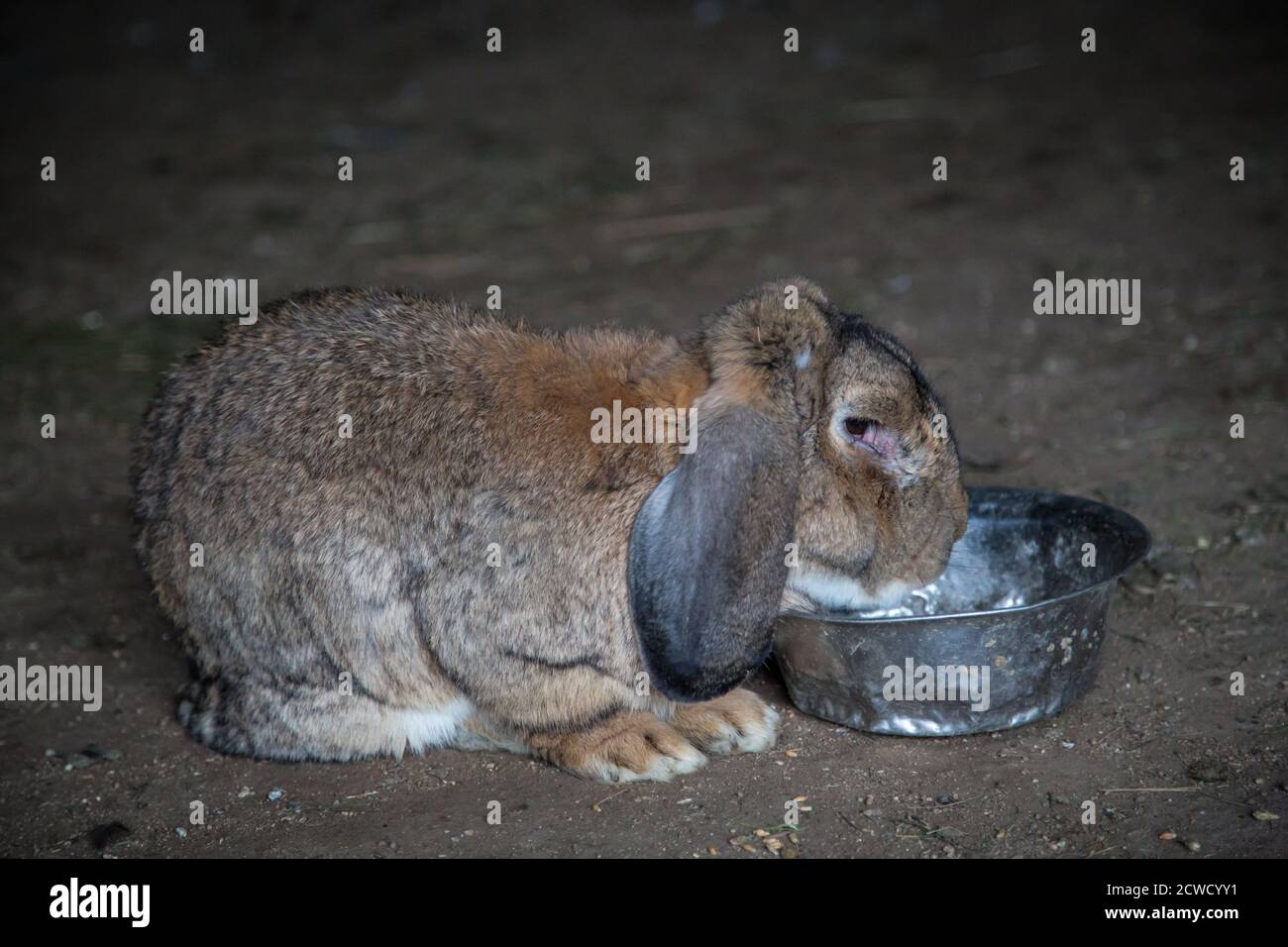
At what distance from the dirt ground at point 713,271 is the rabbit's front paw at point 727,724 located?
0.09 m

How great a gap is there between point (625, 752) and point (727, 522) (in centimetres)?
88

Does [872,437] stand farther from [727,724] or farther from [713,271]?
[713,271]

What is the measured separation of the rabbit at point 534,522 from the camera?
414 cm

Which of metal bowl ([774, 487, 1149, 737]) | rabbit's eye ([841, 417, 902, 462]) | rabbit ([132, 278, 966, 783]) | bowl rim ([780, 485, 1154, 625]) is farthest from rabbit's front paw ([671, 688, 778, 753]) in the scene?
rabbit's eye ([841, 417, 902, 462])

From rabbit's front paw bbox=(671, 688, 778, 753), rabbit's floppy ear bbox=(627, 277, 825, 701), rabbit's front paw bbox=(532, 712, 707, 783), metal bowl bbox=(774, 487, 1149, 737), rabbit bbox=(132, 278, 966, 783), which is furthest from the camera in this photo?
rabbit's front paw bbox=(671, 688, 778, 753)

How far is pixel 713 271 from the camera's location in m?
8.59

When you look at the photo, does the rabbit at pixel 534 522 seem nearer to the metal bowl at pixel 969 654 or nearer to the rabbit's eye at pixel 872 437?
the rabbit's eye at pixel 872 437

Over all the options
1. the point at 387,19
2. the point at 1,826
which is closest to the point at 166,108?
the point at 387,19

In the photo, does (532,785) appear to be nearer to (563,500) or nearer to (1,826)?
(563,500)

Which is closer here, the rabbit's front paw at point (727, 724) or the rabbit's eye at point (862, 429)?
the rabbit's eye at point (862, 429)

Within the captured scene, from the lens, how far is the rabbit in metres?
4.14

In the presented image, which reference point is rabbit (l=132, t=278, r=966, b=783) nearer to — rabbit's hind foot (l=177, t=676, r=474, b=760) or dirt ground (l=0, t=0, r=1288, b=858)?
rabbit's hind foot (l=177, t=676, r=474, b=760)

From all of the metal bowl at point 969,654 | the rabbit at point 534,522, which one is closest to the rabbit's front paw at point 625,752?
the rabbit at point 534,522

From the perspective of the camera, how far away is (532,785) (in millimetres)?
4484
